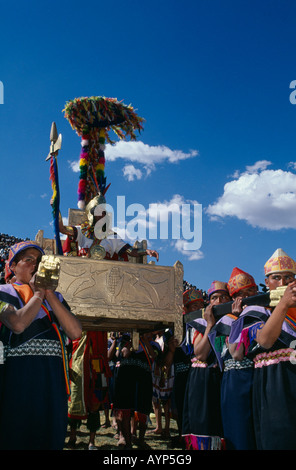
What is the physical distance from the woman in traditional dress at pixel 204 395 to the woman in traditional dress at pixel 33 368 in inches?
66.3

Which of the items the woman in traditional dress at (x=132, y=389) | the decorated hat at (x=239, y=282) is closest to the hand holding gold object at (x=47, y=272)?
the decorated hat at (x=239, y=282)

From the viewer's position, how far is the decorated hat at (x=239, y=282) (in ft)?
13.5

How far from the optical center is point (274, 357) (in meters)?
2.92

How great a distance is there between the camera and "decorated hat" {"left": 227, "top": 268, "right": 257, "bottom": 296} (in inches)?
162

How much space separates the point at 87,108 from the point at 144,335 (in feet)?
12.4

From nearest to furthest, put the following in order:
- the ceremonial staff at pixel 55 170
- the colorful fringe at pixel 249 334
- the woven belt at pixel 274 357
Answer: the woven belt at pixel 274 357, the colorful fringe at pixel 249 334, the ceremonial staff at pixel 55 170

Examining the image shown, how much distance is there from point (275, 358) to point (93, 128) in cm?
553

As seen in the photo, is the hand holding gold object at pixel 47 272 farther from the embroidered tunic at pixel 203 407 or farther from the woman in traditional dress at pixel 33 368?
the embroidered tunic at pixel 203 407

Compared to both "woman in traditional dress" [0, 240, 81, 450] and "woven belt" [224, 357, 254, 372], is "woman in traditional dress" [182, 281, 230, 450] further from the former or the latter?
"woman in traditional dress" [0, 240, 81, 450]

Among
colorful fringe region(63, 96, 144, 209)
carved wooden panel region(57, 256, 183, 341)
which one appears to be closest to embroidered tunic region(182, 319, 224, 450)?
carved wooden panel region(57, 256, 183, 341)

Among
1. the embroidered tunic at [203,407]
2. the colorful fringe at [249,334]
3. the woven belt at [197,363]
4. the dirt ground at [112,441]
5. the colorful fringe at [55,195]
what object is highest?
the colorful fringe at [55,195]

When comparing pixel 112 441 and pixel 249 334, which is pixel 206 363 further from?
pixel 112 441

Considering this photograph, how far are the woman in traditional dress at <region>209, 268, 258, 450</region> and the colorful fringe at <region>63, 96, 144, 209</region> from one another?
3.71 meters
